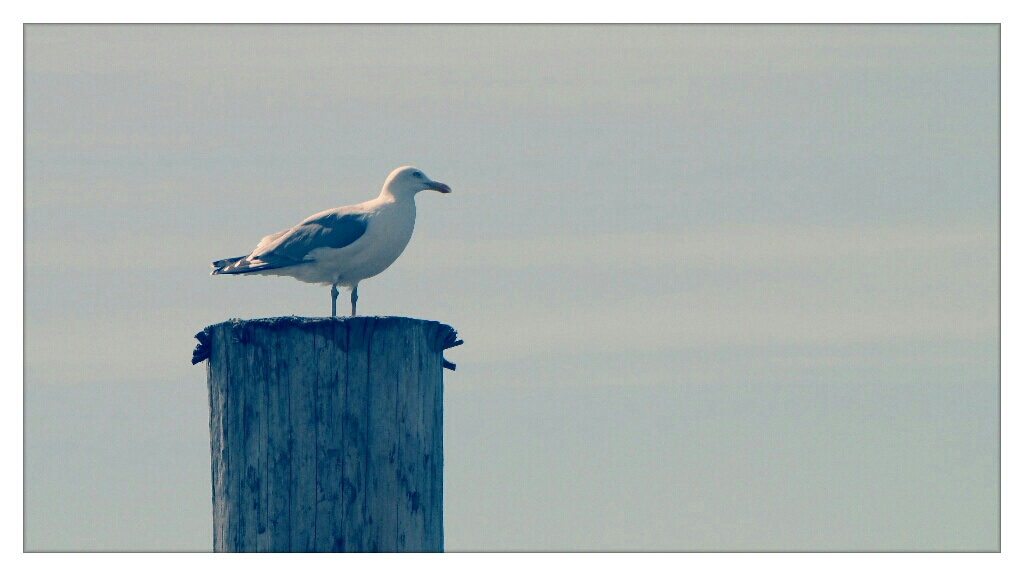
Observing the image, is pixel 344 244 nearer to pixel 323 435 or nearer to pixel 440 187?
pixel 440 187

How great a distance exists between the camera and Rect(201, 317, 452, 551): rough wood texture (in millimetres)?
6352

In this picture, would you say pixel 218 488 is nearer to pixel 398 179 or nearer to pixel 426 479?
pixel 426 479

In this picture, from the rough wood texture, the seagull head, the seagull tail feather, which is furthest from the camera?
the seagull head

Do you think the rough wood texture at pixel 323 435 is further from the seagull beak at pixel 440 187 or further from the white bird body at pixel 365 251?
the seagull beak at pixel 440 187

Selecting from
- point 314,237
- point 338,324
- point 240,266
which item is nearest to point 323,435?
point 338,324

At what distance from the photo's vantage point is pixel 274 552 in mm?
6359

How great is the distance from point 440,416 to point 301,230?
18.9 feet

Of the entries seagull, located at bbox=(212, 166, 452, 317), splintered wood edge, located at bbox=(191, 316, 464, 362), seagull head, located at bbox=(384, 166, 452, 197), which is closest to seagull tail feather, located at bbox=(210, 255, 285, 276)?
seagull, located at bbox=(212, 166, 452, 317)

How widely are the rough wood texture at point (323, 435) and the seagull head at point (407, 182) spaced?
19.3 ft

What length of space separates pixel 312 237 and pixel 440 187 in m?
1.39

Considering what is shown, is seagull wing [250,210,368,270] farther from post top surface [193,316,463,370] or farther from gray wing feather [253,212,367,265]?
post top surface [193,316,463,370]

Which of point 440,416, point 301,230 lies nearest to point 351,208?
point 301,230

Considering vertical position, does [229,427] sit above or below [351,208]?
below

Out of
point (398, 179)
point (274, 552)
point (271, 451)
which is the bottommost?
point (274, 552)
